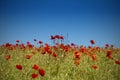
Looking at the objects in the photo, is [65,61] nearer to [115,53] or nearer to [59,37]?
[59,37]

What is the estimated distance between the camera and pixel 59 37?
208 inches

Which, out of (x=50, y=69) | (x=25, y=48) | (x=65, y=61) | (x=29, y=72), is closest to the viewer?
(x=29, y=72)

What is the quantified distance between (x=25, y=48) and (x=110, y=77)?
2.94m

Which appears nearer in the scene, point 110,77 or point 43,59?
point 110,77

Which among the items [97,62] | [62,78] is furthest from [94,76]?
[97,62]

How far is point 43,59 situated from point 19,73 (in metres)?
1.36

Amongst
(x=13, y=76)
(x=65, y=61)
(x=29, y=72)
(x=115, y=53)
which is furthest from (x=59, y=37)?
(x=115, y=53)

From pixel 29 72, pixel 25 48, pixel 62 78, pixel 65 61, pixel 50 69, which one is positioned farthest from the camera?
pixel 25 48

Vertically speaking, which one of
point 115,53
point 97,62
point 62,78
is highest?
point 115,53

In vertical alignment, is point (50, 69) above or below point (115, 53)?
below

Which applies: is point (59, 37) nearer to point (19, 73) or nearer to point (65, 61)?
point (65, 61)

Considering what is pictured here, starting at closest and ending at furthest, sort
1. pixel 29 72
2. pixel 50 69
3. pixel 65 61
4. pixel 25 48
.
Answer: pixel 29 72 → pixel 50 69 → pixel 65 61 → pixel 25 48

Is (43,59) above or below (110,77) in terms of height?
above

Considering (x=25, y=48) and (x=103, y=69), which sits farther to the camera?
(x=25, y=48)
